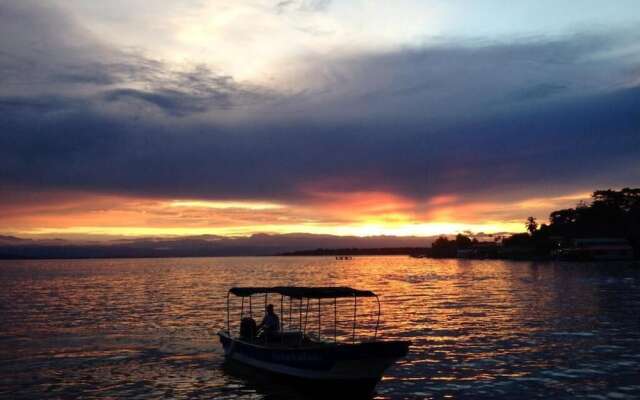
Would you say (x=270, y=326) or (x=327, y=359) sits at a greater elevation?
(x=270, y=326)

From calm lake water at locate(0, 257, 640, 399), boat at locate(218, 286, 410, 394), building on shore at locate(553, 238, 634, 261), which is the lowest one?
calm lake water at locate(0, 257, 640, 399)

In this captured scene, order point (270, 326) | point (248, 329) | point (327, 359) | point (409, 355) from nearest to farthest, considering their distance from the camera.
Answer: point (327, 359), point (270, 326), point (248, 329), point (409, 355)

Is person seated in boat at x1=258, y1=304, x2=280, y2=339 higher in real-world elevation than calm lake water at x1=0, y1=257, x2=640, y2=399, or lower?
higher

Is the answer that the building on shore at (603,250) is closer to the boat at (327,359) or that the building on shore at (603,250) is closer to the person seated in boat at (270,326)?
the person seated in boat at (270,326)

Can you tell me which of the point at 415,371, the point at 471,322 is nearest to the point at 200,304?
the point at 471,322

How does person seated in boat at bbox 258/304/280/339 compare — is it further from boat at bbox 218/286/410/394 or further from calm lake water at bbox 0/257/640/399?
calm lake water at bbox 0/257/640/399

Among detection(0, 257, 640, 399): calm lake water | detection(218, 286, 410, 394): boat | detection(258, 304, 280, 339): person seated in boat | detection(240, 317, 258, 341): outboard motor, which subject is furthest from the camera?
detection(240, 317, 258, 341): outboard motor

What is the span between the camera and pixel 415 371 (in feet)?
91.6

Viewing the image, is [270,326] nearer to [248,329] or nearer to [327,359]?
[248,329]

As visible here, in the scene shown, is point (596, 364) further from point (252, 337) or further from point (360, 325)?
point (360, 325)

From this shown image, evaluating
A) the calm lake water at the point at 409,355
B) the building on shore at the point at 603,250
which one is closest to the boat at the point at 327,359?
the calm lake water at the point at 409,355

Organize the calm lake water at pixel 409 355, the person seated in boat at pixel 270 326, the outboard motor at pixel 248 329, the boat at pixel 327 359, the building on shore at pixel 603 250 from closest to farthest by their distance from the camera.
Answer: the boat at pixel 327 359
the calm lake water at pixel 409 355
the person seated in boat at pixel 270 326
the outboard motor at pixel 248 329
the building on shore at pixel 603 250

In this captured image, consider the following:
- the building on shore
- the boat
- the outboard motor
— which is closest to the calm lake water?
the boat

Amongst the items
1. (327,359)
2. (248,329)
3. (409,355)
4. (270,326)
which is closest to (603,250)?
(409,355)
